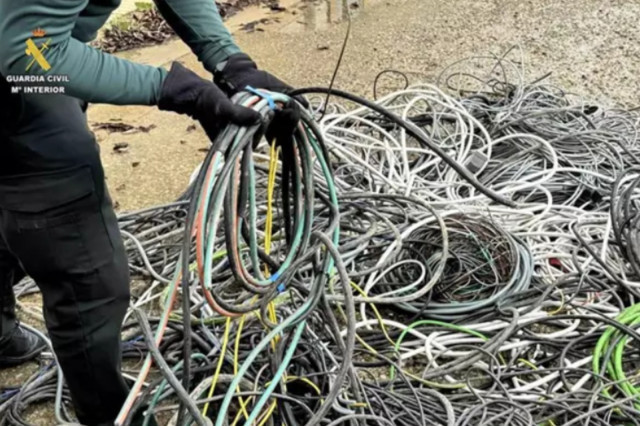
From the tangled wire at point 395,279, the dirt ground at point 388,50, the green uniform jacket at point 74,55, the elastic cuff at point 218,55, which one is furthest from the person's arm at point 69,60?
the dirt ground at point 388,50

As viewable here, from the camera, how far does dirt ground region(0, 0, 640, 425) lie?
3.87 m

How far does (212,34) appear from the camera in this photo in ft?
6.85

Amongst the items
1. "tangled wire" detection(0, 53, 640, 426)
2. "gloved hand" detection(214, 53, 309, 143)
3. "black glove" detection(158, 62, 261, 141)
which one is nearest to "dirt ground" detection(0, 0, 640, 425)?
"tangled wire" detection(0, 53, 640, 426)

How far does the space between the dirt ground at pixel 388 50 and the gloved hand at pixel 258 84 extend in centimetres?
158

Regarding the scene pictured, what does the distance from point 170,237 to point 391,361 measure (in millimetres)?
1155

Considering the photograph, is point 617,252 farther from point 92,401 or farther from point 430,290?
point 92,401

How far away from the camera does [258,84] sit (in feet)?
6.22

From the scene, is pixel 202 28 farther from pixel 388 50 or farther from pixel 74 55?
pixel 388 50

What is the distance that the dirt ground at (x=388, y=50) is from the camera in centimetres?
387

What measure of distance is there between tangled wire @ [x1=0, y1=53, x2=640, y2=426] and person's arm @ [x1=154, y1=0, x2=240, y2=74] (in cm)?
34

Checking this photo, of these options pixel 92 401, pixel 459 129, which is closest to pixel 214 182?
pixel 92 401

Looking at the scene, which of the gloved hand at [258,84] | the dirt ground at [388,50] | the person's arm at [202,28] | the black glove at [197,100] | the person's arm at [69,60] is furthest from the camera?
the dirt ground at [388,50]

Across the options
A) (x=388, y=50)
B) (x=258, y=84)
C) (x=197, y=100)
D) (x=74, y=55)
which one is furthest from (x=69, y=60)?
(x=388, y=50)

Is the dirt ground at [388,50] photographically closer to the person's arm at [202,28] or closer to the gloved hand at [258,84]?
the person's arm at [202,28]
